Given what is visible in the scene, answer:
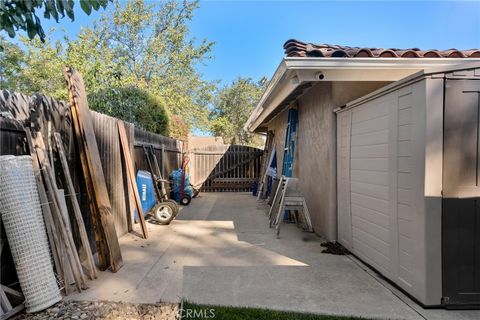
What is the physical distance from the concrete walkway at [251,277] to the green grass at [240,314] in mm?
117

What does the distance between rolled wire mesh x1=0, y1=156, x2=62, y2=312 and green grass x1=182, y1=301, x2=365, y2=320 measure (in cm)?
126

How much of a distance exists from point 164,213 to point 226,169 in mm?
6522

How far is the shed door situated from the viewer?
278cm

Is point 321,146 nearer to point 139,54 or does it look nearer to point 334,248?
point 334,248

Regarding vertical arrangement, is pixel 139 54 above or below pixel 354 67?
above

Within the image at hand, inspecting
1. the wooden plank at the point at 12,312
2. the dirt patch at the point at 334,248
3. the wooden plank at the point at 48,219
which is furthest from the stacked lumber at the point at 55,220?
the dirt patch at the point at 334,248

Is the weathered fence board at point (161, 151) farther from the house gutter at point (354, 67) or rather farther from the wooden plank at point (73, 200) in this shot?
the house gutter at point (354, 67)

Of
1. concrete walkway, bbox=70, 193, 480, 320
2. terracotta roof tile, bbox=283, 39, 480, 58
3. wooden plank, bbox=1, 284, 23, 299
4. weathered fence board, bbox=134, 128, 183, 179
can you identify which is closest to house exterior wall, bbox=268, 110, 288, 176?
weathered fence board, bbox=134, 128, 183, 179

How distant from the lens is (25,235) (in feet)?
8.99

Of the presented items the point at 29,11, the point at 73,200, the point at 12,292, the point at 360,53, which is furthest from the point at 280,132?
the point at 29,11

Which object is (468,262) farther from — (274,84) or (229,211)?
(229,211)

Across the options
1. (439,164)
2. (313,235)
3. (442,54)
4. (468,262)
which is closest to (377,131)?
(439,164)

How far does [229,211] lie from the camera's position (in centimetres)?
809

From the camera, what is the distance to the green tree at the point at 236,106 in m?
25.2
